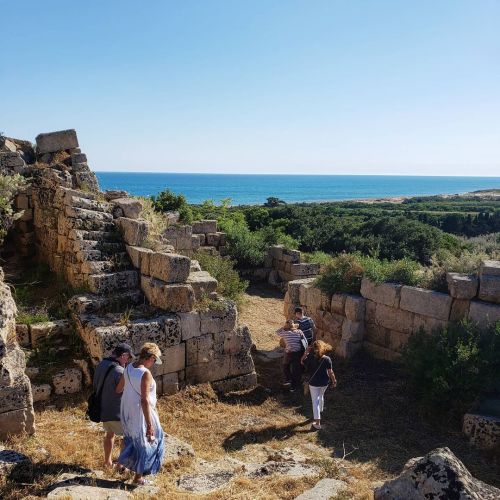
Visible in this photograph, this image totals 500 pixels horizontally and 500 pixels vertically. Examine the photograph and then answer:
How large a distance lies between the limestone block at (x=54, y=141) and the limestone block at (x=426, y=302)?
8699mm

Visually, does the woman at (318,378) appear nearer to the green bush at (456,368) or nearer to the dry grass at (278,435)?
the dry grass at (278,435)

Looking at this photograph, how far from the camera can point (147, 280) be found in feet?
28.9

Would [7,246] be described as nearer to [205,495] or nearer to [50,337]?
[50,337]

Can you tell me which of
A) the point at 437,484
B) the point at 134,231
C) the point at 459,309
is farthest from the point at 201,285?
the point at 437,484

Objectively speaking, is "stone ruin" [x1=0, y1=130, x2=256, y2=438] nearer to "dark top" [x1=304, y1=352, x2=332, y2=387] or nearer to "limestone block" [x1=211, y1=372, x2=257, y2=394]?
"limestone block" [x1=211, y1=372, x2=257, y2=394]

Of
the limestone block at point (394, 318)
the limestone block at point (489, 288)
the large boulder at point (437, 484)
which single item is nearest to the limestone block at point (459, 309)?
the limestone block at point (489, 288)

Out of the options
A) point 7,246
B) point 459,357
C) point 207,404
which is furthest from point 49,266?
point 459,357

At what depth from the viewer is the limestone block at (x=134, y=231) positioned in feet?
30.9

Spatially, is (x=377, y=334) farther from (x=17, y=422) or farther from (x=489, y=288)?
(x=17, y=422)

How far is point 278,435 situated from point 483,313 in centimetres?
418

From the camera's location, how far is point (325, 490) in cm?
522

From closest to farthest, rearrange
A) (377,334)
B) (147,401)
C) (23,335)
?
1. (147,401)
2. (23,335)
3. (377,334)

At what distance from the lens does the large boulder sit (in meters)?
3.69

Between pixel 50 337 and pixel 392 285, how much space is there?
6428mm
